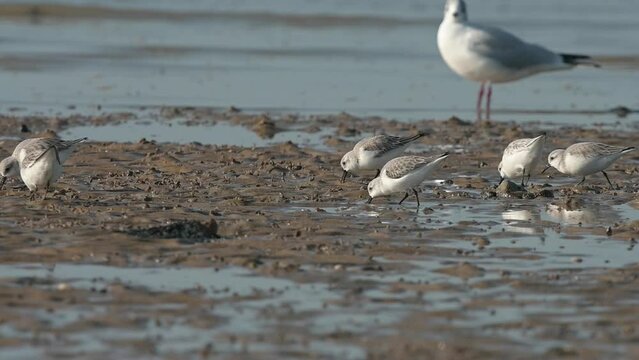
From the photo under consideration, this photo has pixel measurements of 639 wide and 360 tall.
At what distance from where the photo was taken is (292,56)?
1106 inches

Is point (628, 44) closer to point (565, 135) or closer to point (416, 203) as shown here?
point (565, 135)

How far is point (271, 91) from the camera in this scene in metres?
23.2

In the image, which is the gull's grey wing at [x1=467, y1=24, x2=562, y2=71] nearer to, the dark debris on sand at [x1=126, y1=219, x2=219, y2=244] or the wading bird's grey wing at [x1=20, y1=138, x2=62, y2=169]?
the wading bird's grey wing at [x1=20, y1=138, x2=62, y2=169]

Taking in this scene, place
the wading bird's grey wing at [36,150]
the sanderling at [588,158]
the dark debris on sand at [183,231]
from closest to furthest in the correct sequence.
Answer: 1. the dark debris on sand at [183,231]
2. the wading bird's grey wing at [36,150]
3. the sanderling at [588,158]

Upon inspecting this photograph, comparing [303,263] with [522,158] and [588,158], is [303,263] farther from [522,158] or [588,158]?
[588,158]

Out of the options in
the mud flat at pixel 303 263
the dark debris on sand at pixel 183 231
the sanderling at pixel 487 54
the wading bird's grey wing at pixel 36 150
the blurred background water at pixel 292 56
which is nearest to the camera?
the mud flat at pixel 303 263

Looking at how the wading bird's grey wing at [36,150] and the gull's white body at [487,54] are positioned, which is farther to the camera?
the gull's white body at [487,54]

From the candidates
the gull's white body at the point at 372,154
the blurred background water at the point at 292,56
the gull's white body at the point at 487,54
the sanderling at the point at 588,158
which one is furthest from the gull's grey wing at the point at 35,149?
the gull's white body at the point at 487,54

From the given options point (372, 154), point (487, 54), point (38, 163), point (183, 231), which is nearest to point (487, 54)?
point (487, 54)

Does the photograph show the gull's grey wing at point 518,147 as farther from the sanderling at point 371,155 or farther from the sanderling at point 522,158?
the sanderling at point 371,155

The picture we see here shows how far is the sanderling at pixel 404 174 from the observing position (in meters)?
13.3

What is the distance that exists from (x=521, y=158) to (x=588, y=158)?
0.67 meters

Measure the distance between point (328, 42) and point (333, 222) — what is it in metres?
19.1

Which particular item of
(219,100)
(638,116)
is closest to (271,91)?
(219,100)
